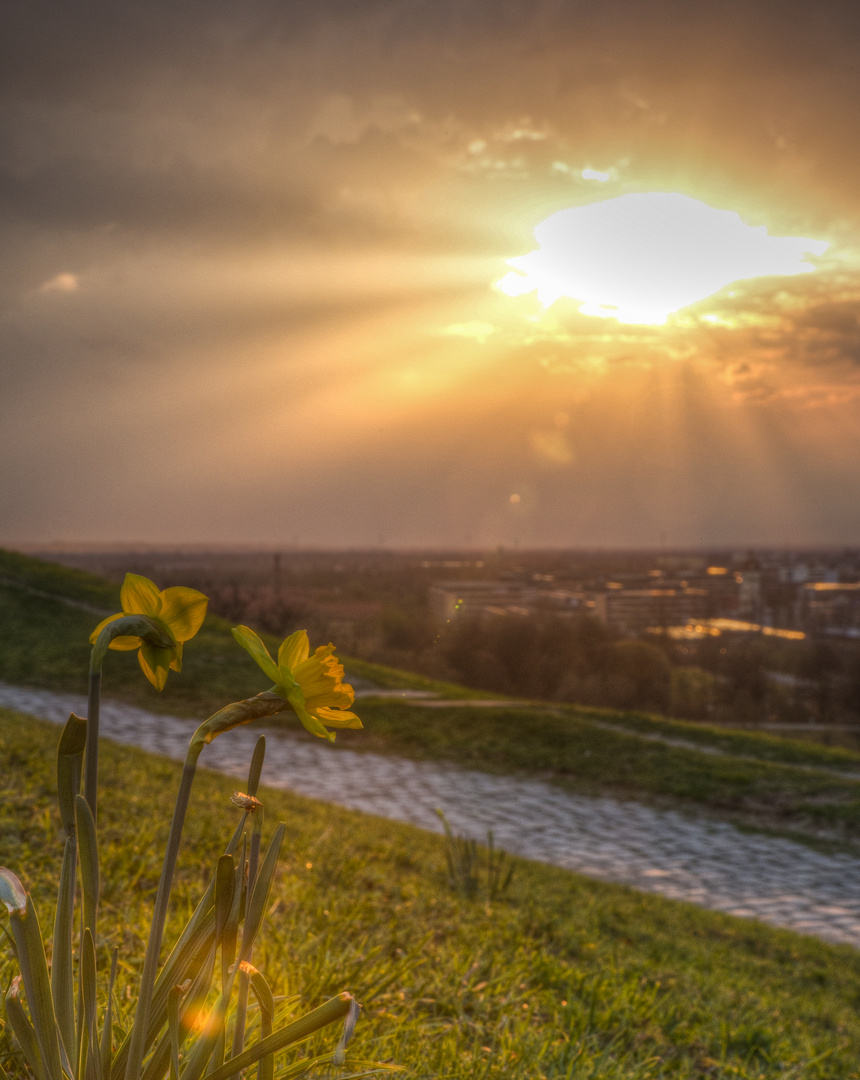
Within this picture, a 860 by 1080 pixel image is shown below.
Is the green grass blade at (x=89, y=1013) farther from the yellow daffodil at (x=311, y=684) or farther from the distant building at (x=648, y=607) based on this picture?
the distant building at (x=648, y=607)

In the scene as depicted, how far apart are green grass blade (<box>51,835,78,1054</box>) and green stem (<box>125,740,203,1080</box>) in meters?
0.09

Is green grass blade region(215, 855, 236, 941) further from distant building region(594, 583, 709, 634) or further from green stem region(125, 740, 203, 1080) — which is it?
distant building region(594, 583, 709, 634)

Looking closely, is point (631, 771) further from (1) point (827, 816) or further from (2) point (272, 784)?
(2) point (272, 784)

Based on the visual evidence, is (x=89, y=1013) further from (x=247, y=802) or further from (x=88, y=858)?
(x=247, y=802)

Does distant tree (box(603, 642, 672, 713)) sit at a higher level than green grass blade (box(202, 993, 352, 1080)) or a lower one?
lower

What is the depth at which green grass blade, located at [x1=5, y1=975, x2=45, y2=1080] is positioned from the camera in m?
0.99

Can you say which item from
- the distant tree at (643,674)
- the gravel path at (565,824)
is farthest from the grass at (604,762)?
the distant tree at (643,674)

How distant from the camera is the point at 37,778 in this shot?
3852mm

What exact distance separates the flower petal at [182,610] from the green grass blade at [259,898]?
28cm

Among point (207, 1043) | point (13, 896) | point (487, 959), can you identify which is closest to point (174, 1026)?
point (207, 1043)

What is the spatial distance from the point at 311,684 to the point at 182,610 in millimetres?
199

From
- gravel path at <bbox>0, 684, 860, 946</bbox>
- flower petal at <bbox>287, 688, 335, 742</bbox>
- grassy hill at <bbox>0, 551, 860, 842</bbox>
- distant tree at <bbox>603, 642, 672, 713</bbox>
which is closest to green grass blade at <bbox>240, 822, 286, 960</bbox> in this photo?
flower petal at <bbox>287, 688, 335, 742</bbox>

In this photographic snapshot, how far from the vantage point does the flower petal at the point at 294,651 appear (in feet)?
3.35

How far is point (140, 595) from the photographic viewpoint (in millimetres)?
1062
